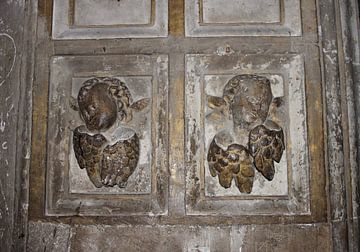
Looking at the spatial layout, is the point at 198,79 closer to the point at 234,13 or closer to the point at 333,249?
the point at 234,13

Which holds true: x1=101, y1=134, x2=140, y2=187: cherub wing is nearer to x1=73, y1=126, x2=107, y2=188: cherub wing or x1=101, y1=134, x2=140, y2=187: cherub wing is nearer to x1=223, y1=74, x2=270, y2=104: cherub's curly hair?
x1=73, y1=126, x2=107, y2=188: cherub wing

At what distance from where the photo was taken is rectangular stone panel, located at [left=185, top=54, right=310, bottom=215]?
2.67 m

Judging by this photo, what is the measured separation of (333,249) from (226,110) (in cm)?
91

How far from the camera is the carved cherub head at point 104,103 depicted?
272cm

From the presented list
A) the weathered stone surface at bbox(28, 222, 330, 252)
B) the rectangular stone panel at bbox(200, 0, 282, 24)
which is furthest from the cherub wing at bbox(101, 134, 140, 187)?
the rectangular stone panel at bbox(200, 0, 282, 24)

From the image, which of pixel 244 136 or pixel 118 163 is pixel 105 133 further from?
pixel 244 136

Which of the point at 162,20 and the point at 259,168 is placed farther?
the point at 162,20

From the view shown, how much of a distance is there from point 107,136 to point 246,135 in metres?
0.75

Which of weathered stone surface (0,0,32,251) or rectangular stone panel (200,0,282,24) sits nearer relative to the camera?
weathered stone surface (0,0,32,251)

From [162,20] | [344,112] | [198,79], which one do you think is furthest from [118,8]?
[344,112]

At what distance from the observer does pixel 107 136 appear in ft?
9.00

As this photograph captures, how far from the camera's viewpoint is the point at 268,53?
2799mm

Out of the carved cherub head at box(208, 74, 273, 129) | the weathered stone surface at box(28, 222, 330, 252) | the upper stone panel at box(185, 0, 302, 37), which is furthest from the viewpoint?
the upper stone panel at box(185, 0, 302, 37)

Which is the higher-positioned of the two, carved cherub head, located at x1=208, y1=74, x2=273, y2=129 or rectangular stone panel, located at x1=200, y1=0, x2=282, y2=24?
rectangular stone panel, located at x1=200, y1=0, x2=282, y2=24
